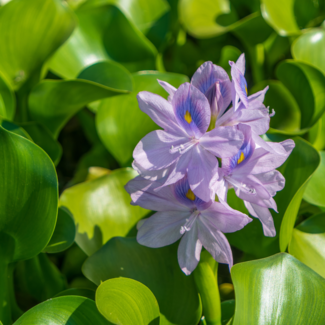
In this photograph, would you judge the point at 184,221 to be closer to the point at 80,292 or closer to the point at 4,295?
the point at 80,292

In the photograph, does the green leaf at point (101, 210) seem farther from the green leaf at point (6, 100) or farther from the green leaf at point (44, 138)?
the green leaf at point (6, 100)

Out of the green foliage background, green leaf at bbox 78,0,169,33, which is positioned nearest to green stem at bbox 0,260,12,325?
the green foliage background

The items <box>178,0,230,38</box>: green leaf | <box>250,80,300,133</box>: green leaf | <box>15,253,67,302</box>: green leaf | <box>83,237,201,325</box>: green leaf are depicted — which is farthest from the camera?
<box>178,0,230,38</box>: green leaf

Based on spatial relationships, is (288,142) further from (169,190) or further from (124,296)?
(124,296)

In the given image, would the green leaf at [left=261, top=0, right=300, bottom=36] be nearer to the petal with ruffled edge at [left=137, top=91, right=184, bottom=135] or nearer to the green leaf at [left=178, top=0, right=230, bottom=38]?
the green leaf at [left=178, top=0, right=230, bottom=38]

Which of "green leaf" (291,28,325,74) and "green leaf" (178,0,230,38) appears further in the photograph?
"green leaf" (178,0,230,38)
